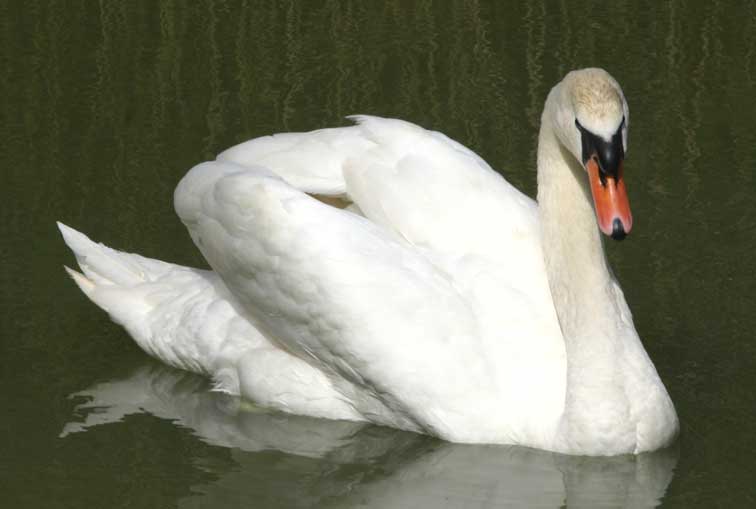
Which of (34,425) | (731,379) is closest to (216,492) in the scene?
(34,425)

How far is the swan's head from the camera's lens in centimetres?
645

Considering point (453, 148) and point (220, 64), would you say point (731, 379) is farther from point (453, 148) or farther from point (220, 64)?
point (220, 64)

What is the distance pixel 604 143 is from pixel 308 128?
4223 millimetres

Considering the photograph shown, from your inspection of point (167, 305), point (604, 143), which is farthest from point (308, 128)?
point (604, 143)

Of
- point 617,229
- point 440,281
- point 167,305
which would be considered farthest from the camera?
point 167,305

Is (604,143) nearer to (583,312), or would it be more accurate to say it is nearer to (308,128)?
(583,312)

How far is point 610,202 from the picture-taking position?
6.48 metres

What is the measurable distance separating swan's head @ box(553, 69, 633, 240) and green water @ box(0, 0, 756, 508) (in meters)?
1.05

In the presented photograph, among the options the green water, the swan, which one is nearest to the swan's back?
the swan

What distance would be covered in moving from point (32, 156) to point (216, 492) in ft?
12.4

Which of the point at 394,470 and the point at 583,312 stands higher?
the point at 583,312

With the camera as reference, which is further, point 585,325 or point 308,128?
point 308,128

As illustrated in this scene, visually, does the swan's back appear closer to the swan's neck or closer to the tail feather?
the swan's neck

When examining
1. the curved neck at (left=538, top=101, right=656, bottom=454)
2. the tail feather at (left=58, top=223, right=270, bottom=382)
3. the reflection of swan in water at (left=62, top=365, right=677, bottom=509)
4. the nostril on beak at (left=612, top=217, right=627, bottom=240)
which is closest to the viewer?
the nostril on beak at (left=612, top=217, right=627, bottom=240)
